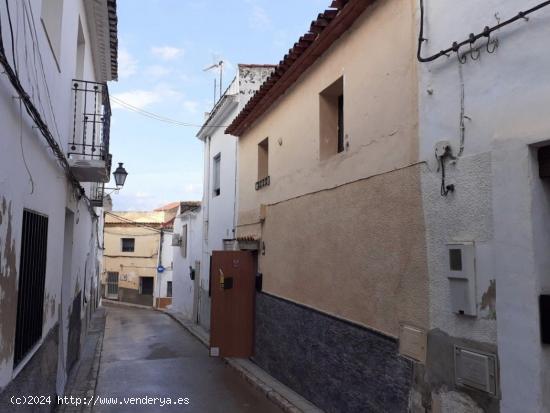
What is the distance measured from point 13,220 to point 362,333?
3.49m

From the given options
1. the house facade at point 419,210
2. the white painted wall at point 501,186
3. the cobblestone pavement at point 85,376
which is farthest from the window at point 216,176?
the white painted wall at point 501,186

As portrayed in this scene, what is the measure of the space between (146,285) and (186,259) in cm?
1757

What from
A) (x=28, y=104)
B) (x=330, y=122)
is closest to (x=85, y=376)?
(x=330, y=122)

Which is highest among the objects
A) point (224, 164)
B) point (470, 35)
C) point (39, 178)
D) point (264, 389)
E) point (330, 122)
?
point (224, 164)

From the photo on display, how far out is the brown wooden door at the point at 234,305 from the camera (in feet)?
31.8

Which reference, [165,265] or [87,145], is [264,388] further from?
[165,265]

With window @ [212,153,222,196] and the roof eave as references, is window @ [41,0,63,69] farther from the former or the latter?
window @ [212,153,222,196]

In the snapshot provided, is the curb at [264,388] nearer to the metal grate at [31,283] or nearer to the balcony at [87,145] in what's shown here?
the metal grate at [31,283]

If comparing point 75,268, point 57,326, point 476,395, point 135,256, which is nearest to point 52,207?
point 57,326

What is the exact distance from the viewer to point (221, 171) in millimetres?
13180

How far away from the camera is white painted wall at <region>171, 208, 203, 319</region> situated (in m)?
16.4

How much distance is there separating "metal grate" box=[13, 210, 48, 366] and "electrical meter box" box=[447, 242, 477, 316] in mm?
3223

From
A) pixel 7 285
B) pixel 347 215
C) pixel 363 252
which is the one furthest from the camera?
pixel 347 215

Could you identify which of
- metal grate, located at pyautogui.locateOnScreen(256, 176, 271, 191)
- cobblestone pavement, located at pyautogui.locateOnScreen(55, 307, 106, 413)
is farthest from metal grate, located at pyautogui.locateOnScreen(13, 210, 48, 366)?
metal grate, located at pyautogui.locateOnScreen(256, 176, 271, 191)
